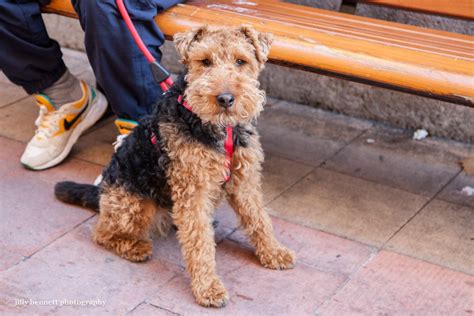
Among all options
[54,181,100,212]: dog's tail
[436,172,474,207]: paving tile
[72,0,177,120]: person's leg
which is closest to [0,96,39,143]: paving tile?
[54,181,100,212]: dog's tail

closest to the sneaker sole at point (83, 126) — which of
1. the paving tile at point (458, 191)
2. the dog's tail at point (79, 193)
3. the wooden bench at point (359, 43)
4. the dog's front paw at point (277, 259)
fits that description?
the dog's tail at point (79, 193)

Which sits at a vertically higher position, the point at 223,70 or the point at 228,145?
the point at 223,70

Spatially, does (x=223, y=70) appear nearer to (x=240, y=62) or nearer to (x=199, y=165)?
(x=240, y=62)

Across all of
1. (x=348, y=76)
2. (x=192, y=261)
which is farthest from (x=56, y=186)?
(x=348, y=76)

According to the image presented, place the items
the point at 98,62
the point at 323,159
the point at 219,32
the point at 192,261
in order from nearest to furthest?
the point at 219,32
the point at 192,261
the point at 98,62
the point at 323,159

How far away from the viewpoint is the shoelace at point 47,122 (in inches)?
160

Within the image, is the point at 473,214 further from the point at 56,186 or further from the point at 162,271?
the point at 56,186

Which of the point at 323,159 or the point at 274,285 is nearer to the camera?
the point at 274,285

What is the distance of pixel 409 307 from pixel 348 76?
1.03m

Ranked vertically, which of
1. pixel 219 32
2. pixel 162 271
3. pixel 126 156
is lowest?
pixel 162 271

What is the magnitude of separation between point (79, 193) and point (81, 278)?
612 millimetres

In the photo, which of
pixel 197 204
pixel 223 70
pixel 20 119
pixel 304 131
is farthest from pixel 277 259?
pixel 20 119

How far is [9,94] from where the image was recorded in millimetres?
4953

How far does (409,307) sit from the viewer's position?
2.92 m
